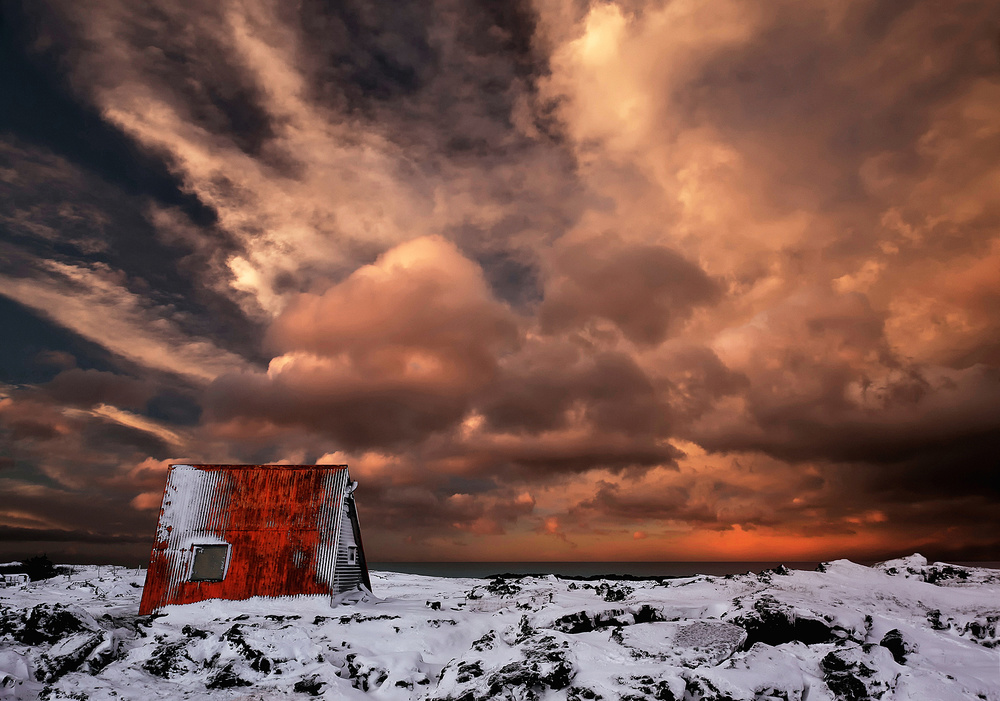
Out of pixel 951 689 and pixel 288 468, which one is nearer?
pixel 951 689

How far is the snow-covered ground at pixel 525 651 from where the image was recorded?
12.4 metres

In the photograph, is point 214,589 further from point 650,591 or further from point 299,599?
point 650,591

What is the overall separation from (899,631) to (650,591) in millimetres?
12645

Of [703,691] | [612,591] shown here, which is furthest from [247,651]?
[612,591]

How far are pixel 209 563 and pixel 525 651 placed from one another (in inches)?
661

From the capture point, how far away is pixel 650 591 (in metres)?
27.3

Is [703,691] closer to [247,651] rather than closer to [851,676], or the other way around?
[851,676]

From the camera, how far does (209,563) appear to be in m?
24.0

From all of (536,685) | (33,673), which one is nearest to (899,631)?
(536,685)

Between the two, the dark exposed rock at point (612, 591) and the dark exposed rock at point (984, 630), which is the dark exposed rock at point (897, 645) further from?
the dark exposed rock at point (612, 591)

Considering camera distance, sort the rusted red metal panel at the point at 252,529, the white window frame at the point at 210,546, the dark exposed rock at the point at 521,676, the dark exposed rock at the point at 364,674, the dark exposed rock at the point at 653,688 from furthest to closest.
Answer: the white window frame at the point at 210,546 → the rusted red metal panel at the point at 252,529 → the dark exposed rock at the point at 364,674 → the dark exposed rock at the point at 521,676 → the dark exposed rock at the point at 653,688

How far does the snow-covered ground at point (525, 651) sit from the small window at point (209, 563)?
1.32 metres

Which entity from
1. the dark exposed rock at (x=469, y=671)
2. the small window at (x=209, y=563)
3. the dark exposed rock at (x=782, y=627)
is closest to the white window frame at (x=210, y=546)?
the small window at (x=209, y=563)

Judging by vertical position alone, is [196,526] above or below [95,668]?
above
